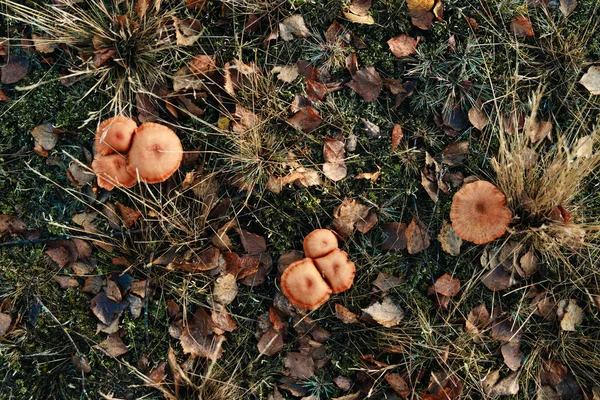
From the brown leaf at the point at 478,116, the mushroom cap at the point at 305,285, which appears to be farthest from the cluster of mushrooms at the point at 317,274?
the brown leaf at the point at 478,116

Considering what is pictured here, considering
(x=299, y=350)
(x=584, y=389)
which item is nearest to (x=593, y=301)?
(x=584, y=389)

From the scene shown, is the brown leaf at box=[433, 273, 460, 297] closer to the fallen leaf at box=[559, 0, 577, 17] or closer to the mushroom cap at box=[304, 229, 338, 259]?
the mushroom cap at box=[304, 229, 338, 259]

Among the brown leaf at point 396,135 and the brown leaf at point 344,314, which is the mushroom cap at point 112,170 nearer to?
the brown leaf at point 344,314

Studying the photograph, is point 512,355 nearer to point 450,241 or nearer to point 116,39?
point 450,241

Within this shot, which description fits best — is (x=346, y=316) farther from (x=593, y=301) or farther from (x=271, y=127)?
(x=593, y=301)

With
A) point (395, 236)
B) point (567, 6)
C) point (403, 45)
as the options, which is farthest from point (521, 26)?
point (395, 236)

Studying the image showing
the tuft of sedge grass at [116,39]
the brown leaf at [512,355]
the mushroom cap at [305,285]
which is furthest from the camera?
the brown leaf at [512,355]
